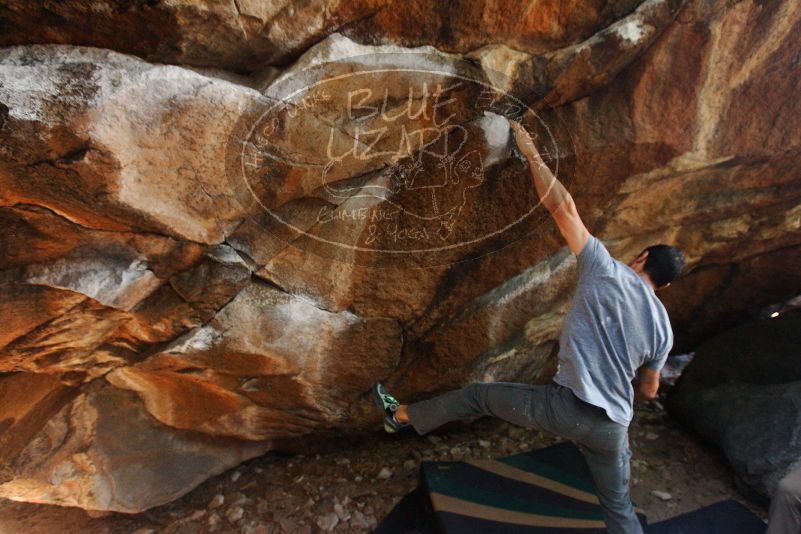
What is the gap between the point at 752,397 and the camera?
9.85ft

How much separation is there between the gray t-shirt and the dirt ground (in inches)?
48.4

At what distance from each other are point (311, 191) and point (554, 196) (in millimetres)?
974

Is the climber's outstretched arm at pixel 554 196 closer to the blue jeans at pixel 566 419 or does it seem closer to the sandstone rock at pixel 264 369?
the blue jeans at pixel 566 419

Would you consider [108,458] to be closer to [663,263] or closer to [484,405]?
[484,405]

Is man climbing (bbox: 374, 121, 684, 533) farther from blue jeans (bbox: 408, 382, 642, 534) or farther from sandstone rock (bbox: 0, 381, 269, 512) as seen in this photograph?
sandstone rock (bbox: 0, 381, 269, 512)

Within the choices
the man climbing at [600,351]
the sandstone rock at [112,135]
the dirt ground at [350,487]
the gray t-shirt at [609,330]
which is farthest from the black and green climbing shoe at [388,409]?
the sandstone rock at [112,135]

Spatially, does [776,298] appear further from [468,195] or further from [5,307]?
→ [5,307]

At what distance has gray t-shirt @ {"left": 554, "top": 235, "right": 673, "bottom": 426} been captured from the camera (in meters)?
1.93

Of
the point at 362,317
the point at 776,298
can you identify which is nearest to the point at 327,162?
the point at 362,317

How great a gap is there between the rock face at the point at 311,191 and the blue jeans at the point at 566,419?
0.49 meters

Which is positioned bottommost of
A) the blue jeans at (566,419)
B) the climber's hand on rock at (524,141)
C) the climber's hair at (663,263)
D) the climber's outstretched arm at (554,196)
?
the blue jeans at (566,419)

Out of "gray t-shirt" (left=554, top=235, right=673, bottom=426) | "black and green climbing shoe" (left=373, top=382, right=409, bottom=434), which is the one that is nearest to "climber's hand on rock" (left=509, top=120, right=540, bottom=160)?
"gray t-shirt" (left=554, top=235, right=673, bottom=426)

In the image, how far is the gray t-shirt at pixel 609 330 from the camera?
193cm

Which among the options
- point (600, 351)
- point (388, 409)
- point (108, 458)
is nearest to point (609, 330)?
point (600, 351)
